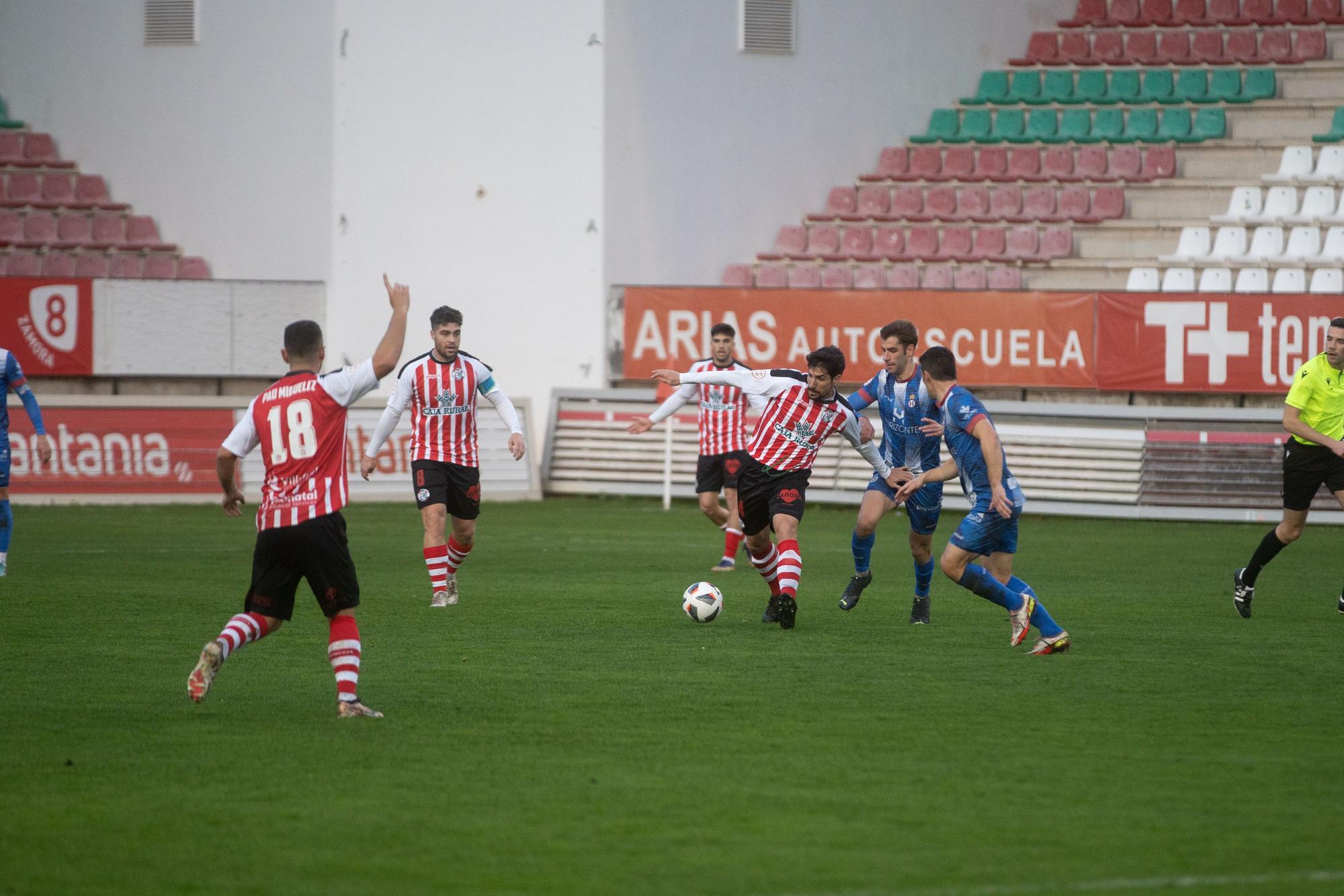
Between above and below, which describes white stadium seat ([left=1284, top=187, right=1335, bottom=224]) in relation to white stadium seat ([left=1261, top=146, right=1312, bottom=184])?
below

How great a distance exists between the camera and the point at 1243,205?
77.6ft

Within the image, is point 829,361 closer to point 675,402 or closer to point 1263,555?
point 1263,555

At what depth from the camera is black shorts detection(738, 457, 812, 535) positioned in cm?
1059

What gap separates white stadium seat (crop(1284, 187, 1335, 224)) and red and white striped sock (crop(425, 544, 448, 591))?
1609 cm

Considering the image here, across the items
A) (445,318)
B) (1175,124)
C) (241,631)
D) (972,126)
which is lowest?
(241,631)

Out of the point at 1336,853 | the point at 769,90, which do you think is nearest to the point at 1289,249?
the point at 769,90

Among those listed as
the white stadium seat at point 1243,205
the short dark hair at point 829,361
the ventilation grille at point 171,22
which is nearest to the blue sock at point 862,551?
the short dark hair at point 829,361

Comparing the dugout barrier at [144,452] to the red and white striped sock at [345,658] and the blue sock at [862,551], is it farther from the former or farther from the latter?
the red and white striped sock at [345,658]

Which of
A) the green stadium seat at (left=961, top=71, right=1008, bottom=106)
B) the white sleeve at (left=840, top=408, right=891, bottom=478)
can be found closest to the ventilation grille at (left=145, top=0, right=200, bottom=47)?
the green stadium seat at (left=961, top=71, right=1008, bottom=106)

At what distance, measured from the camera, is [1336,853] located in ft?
17.1

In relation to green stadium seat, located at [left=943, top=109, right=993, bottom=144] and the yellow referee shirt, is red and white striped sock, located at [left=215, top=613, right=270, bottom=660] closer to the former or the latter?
the yellow referee shirt

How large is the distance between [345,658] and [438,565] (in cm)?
417

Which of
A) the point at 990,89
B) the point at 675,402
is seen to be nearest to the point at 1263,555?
the point at 675,402

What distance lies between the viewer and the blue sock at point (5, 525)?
12859 mm
